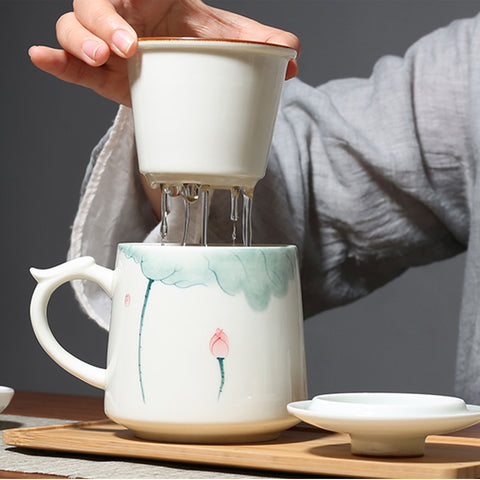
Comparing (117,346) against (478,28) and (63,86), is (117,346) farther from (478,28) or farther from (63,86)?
(63,86)

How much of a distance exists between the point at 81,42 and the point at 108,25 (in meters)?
0.04

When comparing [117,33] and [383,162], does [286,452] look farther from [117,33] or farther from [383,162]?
[383,162]

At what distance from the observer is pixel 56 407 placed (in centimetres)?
77

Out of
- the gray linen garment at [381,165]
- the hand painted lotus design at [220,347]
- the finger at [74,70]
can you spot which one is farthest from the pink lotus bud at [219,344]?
the gray linen garment at [381,165]

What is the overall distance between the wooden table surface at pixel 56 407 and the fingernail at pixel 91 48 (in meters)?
0.29

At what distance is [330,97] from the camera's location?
1160mm

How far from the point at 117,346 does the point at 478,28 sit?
758 millimetres

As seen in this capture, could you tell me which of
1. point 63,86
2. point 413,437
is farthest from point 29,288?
point 413,437

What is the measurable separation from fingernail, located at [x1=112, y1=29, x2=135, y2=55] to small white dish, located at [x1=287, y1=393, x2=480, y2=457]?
0.76ft

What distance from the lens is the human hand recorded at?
0.58 metres

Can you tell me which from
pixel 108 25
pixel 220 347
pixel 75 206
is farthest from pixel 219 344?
pixel 75 206

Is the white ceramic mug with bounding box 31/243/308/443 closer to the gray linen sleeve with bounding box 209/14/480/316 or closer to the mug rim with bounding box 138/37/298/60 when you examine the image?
the mug rim with bounding box 138/37/298/60

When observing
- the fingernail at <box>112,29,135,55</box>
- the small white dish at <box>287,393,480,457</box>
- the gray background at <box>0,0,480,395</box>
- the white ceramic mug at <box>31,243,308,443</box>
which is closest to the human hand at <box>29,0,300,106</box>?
the fingernail at <box>112,29,135,55</box>

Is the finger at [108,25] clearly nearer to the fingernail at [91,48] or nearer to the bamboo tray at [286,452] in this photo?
the fingernail at [91,48]
